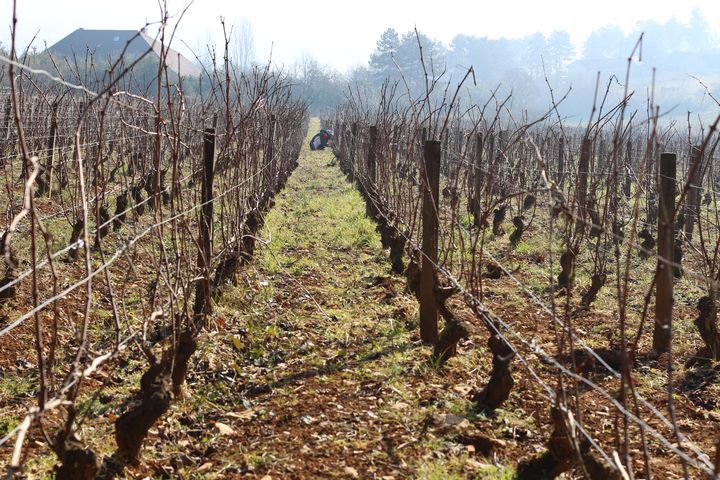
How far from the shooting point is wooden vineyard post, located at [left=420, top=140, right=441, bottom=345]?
4.56 metres

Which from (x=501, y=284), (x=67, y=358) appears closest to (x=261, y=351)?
(x=67, y=358)

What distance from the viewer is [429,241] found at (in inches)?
180

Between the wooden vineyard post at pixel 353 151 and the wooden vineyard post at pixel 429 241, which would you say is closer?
the wooden vineyard post at pixel 429 241

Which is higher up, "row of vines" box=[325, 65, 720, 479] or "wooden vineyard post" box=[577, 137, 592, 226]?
"wooden vineyard post" box=[577, 137, 592, 226]

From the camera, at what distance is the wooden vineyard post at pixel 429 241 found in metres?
4.56

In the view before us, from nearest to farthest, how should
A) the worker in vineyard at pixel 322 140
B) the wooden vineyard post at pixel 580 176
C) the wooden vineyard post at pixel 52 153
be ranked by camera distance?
the wooden vineyard post at pixel 580 176 < the wooden vineyard post at pixel 52 153 < the worker in vineyard at pixel 322 140

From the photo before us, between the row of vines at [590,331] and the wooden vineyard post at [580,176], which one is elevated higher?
the wooden vineyard post at [580,176]

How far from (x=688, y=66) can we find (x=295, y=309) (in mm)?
137152

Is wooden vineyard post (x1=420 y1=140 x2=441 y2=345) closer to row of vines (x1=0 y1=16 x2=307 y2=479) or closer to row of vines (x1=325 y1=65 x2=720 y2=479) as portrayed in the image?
row of vines (x1=325 y1=65 x2=720 y2=479)

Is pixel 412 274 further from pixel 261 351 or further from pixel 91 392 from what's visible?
pixel 91 392

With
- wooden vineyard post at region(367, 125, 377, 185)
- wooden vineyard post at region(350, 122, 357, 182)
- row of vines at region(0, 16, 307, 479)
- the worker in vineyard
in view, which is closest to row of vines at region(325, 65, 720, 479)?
row of vines at region(0, 16, 307, 479)

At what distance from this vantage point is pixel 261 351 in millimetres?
4500

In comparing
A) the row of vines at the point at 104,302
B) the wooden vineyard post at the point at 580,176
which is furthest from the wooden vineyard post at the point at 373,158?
the wooden vineyard post at the point at 580,176

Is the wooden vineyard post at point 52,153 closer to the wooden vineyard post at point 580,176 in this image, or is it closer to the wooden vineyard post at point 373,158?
the wooden vineyard post at point 580,176
